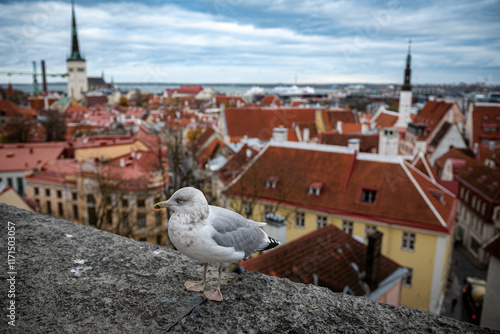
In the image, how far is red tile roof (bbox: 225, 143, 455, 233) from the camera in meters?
15.9

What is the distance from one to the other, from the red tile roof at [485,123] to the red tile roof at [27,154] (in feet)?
154

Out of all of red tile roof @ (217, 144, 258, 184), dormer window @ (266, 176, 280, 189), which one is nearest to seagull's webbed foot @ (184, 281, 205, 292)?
dormer window @ (266, 176, 280, 189)

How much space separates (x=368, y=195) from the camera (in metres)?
17.3

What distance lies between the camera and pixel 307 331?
2041 millimetres

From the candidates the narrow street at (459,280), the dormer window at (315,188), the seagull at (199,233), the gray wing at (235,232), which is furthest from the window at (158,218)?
the seagull at (199,233)

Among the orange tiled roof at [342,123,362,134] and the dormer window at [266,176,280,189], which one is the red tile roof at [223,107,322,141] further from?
the dormer window at [266,176,280,189]

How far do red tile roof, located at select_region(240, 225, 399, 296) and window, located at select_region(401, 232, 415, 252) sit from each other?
4.13 meters

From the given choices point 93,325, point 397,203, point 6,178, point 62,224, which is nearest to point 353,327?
point 93,325

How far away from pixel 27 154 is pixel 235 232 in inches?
1434

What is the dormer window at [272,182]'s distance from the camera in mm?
18781

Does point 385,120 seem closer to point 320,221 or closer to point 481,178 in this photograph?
point 481,178

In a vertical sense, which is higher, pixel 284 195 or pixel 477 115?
pixel 477 115

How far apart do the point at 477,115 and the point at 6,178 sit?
2088 inches

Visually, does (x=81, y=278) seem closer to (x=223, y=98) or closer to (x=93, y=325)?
(x=93, y=325)
